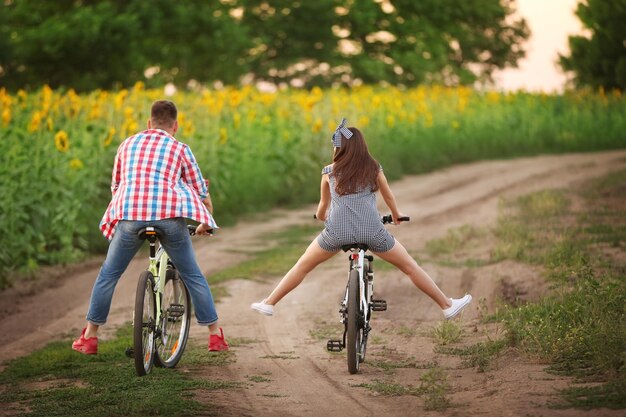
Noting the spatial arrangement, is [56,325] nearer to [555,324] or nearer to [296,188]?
[555,324]

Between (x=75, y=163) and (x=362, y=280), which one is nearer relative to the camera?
(x=362, y=280)

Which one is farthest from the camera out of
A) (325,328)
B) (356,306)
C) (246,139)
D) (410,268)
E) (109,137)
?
(246,139)

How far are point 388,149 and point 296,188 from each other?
3753 mm

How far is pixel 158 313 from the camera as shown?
23.9ft

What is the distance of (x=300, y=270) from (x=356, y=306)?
63 centimetres

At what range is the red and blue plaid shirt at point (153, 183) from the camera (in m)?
7.08

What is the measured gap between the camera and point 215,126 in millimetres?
16656

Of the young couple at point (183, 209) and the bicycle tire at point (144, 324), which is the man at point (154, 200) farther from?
the bicycle tire at point (144, 324)

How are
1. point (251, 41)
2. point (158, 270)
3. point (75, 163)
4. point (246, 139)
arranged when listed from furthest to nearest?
point (251, 41) → point (246, 139) → point (75, 163) → point (158, 270)

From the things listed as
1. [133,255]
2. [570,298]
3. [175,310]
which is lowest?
[570,298]

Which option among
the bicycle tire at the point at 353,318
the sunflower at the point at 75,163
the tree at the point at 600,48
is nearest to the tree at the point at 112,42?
the tree at the point at 600,48

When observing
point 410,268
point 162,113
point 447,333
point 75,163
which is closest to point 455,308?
point 410,268

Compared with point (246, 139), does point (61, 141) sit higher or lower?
higher

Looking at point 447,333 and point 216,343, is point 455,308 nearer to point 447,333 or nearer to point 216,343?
point 447,333
